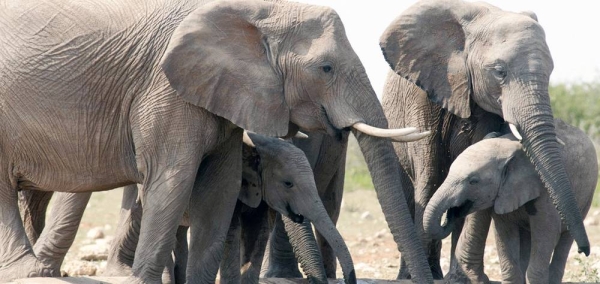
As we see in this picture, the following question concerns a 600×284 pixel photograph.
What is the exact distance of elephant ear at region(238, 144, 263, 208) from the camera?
8.63m

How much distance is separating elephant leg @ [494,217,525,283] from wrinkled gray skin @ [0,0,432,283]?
3.92 ft

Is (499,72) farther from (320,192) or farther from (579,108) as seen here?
(579,108)

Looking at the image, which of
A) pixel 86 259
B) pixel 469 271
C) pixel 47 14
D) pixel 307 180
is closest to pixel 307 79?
pixel 307 180

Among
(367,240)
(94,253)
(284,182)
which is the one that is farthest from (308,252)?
(367,240)

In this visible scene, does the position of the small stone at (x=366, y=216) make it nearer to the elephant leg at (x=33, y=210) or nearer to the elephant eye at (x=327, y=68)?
the elephant leg at (x=33, y=210)

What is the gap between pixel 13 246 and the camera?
26.5 ft

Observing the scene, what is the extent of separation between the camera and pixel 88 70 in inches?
311

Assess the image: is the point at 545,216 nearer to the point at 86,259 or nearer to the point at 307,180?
the point at 307,180

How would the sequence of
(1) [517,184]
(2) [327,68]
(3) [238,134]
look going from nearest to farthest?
(2) [327,68] → (3) [238,134] → (1) [517,184]

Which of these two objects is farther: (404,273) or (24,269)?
(404,273)

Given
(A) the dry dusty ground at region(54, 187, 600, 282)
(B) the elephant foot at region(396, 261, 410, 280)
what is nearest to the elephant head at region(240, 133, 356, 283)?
(B) the elephant foot at region(396, 261, 410, 280)

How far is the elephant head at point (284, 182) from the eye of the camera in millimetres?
8438

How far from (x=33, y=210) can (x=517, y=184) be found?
2.97 metres

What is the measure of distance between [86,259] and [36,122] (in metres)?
4.58
